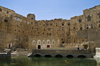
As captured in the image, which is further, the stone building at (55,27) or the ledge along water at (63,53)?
the stone building at (55,27)

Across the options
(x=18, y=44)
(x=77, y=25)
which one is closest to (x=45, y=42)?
(x=18, y=44)

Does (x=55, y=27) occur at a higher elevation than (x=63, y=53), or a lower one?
higher

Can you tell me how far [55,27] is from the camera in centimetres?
6109

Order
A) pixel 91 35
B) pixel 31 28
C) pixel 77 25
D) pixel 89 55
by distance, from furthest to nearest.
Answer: pixel 31 28, pixel 77 25, pixel 91 35, pixel 89 55

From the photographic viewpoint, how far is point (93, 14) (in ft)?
151

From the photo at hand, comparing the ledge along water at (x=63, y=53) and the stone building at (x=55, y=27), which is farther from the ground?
the stone building at (x=55, y=27)

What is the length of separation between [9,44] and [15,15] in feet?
69.6

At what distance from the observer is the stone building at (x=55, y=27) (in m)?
43.6

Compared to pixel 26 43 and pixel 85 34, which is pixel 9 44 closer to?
pixel 26 43

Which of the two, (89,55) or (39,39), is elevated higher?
(39,39)

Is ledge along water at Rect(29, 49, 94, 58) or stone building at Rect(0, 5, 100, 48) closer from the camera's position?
ledge along water at Rect(29, 49, 94, 58)

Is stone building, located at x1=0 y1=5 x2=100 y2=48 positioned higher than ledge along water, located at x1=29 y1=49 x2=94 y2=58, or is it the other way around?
stone building, located at x1=0 y1=5 x2=100 y2=48

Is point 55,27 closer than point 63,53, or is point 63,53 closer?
point 63,53

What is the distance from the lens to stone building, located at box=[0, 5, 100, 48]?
143 ft
